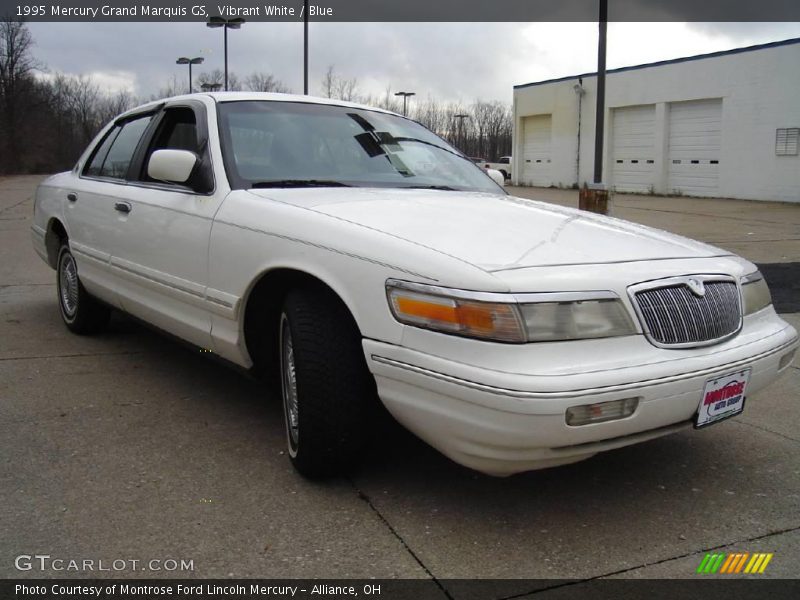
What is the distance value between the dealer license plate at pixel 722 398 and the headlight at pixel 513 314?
0.40 meters

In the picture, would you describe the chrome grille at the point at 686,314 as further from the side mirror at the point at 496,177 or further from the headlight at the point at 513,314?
the side mirror at the point at 496,177

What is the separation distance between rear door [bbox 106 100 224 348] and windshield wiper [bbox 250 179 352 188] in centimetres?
20

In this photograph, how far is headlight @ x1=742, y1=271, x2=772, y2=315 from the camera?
3105 millimetres

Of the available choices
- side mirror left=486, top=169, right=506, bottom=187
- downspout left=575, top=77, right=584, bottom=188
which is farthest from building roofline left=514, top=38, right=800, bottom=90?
side mirror left=486, top=169, right=506, bottom=187

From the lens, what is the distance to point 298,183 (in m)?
3.65

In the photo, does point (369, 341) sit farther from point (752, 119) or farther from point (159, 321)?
point (752, 119)

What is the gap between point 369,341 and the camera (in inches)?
108

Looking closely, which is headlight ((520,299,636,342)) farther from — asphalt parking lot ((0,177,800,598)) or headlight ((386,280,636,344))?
asphalt parking lot ((0,177,800,598))

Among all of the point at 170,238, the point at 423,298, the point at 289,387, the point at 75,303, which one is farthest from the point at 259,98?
the point at 75,303

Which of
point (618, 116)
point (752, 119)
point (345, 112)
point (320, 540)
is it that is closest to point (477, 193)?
point (345, 112)

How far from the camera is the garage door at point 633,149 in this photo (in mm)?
27428

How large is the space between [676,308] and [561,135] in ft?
101

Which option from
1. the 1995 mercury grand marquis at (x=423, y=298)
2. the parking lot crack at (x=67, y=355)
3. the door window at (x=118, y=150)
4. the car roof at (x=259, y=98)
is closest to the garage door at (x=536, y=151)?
the door window at (x=118, y=150)

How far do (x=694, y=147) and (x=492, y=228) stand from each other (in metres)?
25.2
